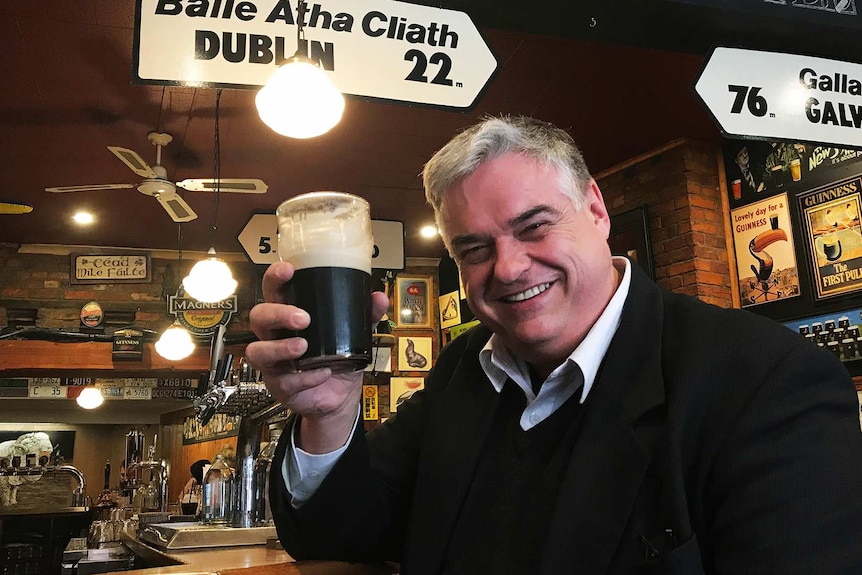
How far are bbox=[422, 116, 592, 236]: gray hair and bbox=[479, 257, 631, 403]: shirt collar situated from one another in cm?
18

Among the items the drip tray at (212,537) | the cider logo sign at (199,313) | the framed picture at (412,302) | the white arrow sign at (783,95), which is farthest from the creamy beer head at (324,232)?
the framed picture at (412,302)

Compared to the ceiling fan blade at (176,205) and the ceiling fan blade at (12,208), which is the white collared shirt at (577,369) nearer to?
the ceiling fan blade at (176,205)

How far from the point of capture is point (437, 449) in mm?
1376

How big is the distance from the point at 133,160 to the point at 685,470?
4.01 metres

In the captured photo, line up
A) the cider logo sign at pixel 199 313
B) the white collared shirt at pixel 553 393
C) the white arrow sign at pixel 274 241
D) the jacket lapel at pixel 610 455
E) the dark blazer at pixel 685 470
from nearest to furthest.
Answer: the dark blazer at pixel 685 470 → the jacket lapel at pixel 610 455 → the white collared shirt at pixel 553 393 → the white arrow sign at pixel 274 241 → the cider logo sign at pixel 199 313

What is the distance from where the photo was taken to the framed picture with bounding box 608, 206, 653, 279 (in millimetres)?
5074

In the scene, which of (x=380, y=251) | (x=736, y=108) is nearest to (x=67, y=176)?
(x=380, y=251)

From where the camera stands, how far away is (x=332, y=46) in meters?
2.18

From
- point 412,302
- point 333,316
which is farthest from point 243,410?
point 412,302

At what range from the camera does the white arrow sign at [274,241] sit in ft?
18.2

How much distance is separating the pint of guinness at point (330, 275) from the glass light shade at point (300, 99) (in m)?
1.19

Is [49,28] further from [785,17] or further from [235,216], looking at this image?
[785,17]

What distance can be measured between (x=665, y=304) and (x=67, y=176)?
205 inches

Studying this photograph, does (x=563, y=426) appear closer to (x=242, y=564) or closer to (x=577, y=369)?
(x=577, y=369)
